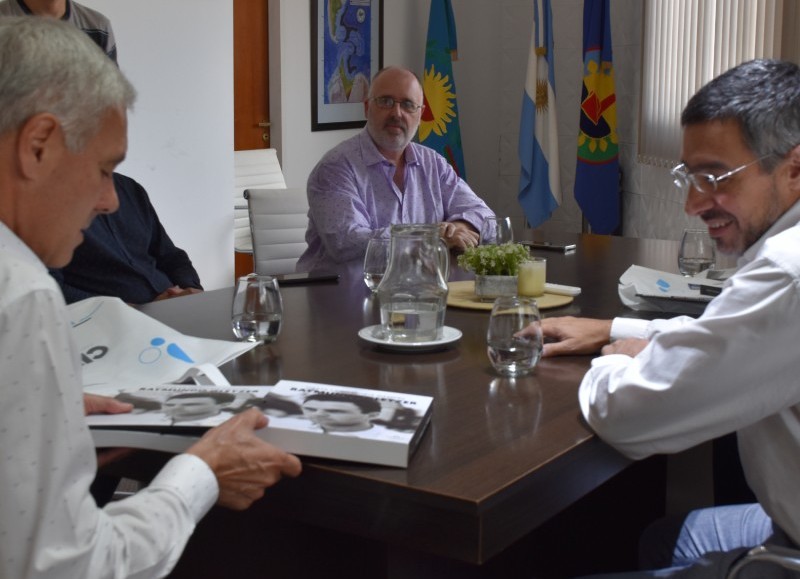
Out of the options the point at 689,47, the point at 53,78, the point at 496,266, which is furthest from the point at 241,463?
the point at 689,47

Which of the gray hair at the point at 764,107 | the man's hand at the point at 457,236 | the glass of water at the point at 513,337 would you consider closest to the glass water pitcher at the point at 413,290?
the glass of water at the point at 513,337

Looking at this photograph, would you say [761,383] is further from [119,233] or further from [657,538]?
[119,233]

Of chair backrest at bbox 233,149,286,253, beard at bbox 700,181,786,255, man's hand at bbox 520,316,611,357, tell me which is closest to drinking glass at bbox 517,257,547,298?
man's hand at bbox 520,316,611,357

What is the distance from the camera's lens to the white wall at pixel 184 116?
4570mm

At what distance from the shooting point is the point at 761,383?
4.80ft

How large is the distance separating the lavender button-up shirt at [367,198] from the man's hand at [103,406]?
2.02 m

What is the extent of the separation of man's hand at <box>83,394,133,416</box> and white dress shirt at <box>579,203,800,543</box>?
660mm

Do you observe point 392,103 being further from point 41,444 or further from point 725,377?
point 41,444

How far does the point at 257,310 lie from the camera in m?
1.94

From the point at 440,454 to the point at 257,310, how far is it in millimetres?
700

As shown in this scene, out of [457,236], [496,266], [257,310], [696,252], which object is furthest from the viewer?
[457,236]

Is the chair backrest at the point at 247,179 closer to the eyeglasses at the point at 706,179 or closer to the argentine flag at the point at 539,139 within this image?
the argentine flag at the point at 539,139

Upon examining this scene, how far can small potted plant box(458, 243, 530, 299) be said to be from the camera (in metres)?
2.34

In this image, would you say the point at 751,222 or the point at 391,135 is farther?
the point at 391,135
